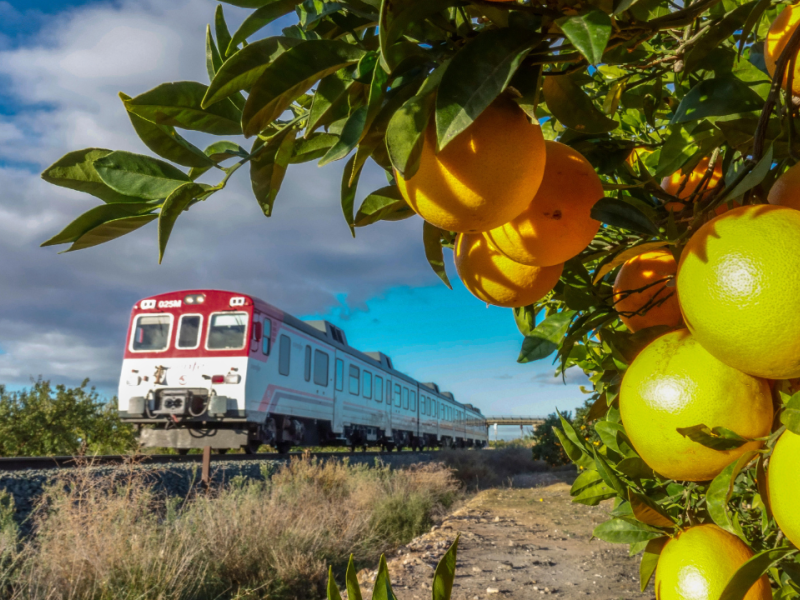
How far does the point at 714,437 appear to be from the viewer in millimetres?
451

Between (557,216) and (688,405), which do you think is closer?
(688,405)

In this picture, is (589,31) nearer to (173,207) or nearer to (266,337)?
(173,207)

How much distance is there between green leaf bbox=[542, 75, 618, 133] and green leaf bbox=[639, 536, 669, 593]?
20.3 inches

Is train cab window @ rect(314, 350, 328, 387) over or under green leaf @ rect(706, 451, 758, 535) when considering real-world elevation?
over

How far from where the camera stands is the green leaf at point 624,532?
0.68m

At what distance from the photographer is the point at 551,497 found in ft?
Answer: 32.6

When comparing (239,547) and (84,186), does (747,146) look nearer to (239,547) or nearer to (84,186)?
(84,186)

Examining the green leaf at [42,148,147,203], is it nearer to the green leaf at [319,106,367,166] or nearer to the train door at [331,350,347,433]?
the green leaf at [319,106,367,166]

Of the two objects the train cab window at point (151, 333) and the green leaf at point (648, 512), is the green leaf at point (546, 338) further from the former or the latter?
the train cab window at point (151, 333)

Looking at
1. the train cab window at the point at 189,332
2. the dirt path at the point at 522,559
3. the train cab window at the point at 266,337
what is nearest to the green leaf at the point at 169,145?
the dirt path at the point at 522,559

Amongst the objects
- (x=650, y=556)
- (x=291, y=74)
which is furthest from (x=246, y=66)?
(x=650, y=556)

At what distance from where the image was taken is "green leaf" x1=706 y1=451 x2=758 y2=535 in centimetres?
44

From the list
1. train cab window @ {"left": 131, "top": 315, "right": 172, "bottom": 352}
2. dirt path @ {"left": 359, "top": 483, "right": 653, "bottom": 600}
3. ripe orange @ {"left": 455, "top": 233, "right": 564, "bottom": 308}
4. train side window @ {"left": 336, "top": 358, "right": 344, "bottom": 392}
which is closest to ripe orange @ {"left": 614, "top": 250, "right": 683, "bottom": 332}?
ripe orange @ {"left": 455, "top": 233, "right": 564, "bottom": 308}

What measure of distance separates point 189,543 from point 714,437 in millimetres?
5268
